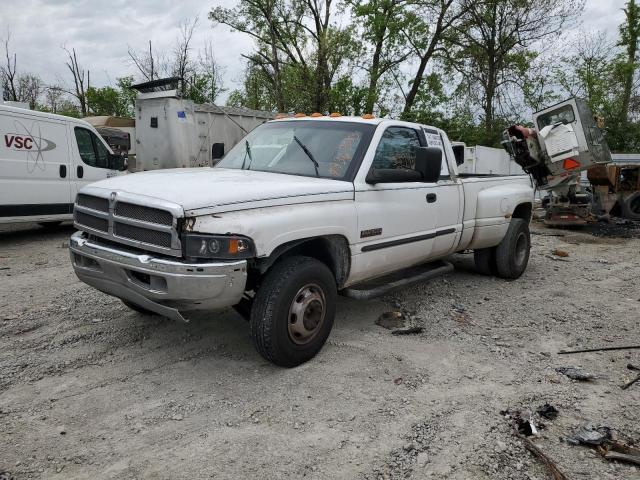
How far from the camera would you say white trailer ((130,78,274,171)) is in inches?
487

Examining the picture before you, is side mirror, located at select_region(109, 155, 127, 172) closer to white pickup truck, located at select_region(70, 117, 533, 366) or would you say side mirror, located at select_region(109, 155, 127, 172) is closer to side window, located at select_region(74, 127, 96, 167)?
side window, located at select_region(74, 127, 96, 167)

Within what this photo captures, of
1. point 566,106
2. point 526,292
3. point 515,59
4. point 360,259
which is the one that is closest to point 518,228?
point 526,292

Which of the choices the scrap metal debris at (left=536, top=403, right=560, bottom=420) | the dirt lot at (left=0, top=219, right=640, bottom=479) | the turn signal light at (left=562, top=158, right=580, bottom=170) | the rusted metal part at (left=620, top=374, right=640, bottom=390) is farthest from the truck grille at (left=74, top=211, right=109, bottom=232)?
the turn signal light at (left=562, top=158, right=580, bottom=170)

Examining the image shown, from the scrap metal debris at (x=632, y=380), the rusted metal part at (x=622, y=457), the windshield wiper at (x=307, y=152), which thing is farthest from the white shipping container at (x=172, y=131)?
the rusted metal part at (x=622, y=457)

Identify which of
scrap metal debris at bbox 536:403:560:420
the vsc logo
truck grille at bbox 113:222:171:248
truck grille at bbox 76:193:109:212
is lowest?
scrap metal debris at bbox 536:403:560:420

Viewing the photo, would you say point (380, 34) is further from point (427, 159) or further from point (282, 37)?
point (427, 159)

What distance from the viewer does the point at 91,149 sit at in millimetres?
9258

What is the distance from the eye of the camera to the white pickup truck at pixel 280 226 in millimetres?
3057

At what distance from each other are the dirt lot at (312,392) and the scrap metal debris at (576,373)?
0.06m

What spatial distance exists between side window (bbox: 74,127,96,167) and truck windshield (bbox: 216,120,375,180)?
5.43 m

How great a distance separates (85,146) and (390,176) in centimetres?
705

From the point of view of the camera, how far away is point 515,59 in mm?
22469

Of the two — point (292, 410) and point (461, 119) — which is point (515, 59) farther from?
point (292, 410)

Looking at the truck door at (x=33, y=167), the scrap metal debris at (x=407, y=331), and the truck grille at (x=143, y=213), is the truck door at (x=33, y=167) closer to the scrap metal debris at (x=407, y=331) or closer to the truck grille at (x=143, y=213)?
the truck grille at (x=143, y=213)
